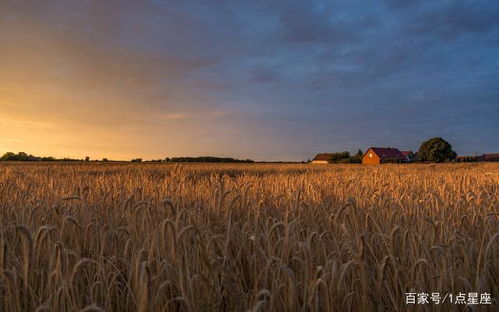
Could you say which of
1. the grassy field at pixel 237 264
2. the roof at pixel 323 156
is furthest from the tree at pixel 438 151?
the grassy field at pixel 237 264

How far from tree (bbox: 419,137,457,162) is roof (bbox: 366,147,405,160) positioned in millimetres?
8877

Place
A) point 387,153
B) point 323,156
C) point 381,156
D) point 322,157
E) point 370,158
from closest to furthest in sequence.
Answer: point 381,156 < point 370,158 < point 387,153 < point 322,157 < point 323,156

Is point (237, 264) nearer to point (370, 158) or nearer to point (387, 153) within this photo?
point (370, 158)

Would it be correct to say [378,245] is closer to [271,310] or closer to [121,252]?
[271,310]

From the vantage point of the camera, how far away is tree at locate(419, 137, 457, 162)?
78250 millimetres

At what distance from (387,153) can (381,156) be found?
13.3ft

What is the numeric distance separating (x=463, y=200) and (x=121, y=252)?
4786 mm

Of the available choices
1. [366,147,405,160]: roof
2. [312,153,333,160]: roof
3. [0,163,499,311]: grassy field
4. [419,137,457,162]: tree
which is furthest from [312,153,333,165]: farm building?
[0,163,499,311]: grassy field

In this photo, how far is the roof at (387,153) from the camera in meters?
86.6

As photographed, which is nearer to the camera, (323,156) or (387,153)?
(387,153)

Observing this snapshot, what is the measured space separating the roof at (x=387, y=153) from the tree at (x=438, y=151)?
8877 mm

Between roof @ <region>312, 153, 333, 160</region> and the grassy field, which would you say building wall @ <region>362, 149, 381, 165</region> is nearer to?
→ roof @ <region>312, 153, 333, 160</region>

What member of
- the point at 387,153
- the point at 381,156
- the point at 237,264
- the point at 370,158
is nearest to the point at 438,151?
the point at 381,156

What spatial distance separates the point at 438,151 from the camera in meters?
78.2
